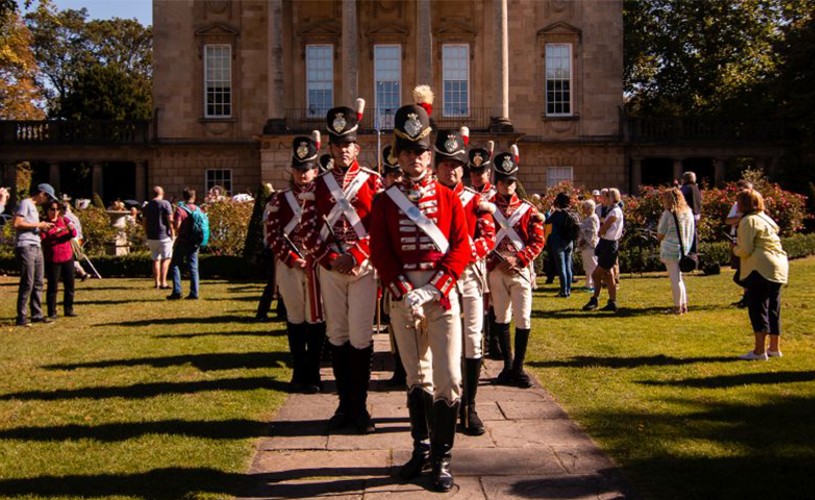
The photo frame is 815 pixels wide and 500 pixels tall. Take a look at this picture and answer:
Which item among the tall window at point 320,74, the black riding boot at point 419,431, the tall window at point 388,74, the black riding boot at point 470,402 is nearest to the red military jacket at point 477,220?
the black riding boot at point 470,402

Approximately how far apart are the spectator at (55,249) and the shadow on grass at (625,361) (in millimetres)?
8342

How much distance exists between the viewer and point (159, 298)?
18609 mm

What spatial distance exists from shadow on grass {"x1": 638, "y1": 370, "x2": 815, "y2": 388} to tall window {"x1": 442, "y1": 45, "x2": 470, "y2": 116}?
1251 inches

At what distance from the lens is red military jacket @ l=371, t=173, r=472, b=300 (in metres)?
6.21

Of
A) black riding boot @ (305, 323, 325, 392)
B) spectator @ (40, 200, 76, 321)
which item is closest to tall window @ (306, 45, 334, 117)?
spectator @ (40, 200, 76, 321)

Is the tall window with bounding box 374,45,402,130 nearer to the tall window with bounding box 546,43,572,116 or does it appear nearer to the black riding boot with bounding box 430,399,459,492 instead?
the tall window with bounding box 546,43,572,116

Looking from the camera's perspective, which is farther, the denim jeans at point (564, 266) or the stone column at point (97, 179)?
the stone column at point (97, 179)

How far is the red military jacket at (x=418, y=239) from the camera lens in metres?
6.21

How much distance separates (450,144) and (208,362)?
5.55 meters

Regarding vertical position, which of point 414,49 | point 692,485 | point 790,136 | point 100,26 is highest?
point 100,26

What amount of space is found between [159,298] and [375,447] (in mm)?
12461

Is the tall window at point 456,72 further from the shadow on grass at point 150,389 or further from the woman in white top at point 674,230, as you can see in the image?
the shadow on grass at point 150,389

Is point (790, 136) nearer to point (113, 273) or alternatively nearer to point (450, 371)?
point (113, 273)

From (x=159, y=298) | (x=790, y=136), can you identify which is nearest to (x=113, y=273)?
(x=159, y=298)
